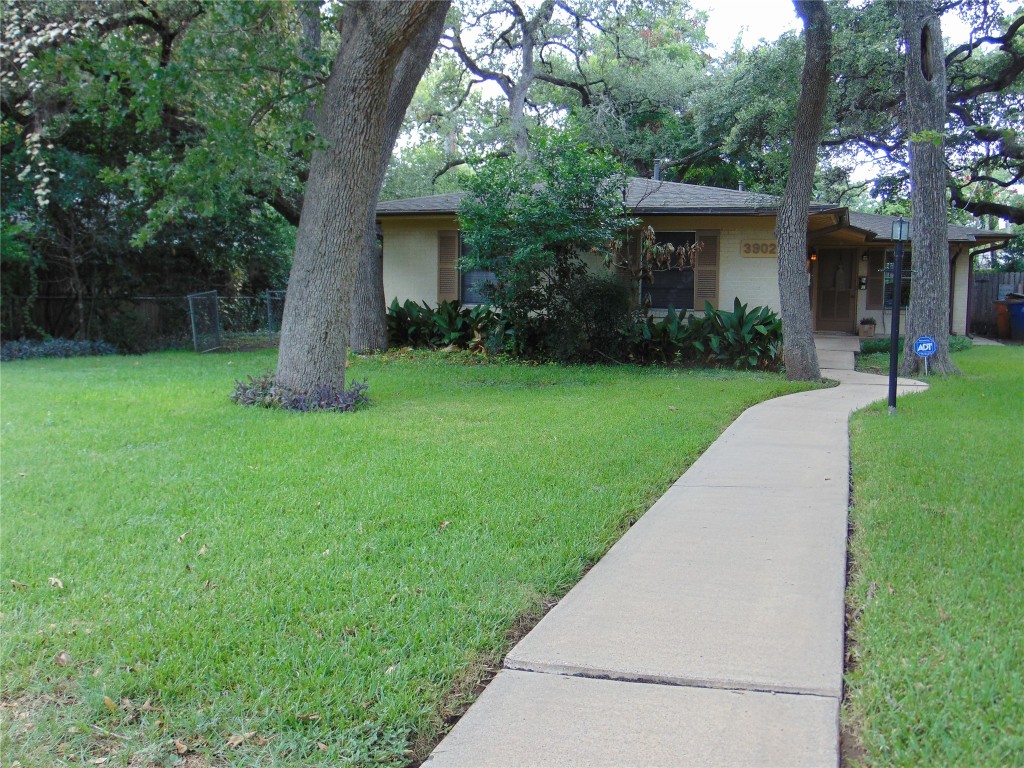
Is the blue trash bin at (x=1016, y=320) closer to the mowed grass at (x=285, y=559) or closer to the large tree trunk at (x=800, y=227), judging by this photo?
the large tree trunk at (x=800, y=227)

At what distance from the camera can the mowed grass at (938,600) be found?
2.91 m

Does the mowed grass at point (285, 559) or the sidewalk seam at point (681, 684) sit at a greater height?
the mowed grass at point (285, 559)

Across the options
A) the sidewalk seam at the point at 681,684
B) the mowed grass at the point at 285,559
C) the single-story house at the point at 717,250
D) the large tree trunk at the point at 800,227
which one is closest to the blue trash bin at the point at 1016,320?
the single-story house at the point at 717,250

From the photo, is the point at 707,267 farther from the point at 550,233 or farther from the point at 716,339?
the point at 550,233

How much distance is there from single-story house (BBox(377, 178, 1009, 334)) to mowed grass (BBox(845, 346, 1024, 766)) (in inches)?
318

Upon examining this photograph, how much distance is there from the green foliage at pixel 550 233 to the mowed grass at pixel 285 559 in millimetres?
4727

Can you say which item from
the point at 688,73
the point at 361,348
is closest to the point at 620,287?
the point at 361,348

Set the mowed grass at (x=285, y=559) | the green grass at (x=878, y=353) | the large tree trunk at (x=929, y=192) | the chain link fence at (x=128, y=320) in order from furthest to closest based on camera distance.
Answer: the chain link fence at (x=128, y=320), the green grass at (x=878, y=353), the large tree trunk at (x=929, y=192), the mowed grass at (x=285, y=559)

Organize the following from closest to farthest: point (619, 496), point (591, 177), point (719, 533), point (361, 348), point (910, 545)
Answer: point (910, 545), point (719, 533), point (619, 496), point (591, 177), point (361, 348)

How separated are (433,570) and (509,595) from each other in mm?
495

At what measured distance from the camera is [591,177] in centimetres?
1363

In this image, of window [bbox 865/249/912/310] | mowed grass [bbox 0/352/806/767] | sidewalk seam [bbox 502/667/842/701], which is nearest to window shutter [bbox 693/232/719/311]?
mowed grass [bbox 0/352/806/767]

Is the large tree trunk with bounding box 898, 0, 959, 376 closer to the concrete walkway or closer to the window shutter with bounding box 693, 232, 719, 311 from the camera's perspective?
the window shutter with bounding box 693, 232, 719, 311

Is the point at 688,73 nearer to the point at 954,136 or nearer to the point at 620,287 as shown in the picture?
the point at 954,136
